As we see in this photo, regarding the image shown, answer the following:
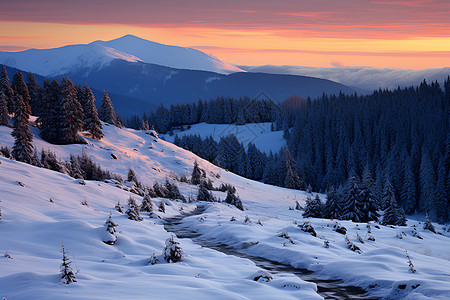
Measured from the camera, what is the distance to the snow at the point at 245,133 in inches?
5186

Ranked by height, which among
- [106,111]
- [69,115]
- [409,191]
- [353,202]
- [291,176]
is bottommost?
[409,191]

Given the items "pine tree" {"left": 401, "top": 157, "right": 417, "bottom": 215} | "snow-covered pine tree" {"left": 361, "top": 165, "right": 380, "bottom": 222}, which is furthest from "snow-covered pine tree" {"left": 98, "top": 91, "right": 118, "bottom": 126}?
"pine tree" {"left": 401, "top": 157, "right": 417, "bottom": 215}

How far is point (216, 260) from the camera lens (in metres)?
10.2

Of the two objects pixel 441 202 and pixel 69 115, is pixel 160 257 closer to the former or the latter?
pixel 69 115

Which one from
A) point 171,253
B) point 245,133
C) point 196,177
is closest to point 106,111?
point 196,177

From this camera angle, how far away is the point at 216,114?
486 ft

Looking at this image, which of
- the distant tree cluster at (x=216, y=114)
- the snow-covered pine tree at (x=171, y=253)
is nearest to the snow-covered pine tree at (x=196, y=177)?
the snow-covered pine tree at (x=171, y=253)

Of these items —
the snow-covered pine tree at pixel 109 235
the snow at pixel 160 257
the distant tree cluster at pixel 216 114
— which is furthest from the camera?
the distant tree cluster at pixel 216 114

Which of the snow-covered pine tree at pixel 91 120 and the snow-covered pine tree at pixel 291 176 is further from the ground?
the snow-covered pine tree at pixel 91 120

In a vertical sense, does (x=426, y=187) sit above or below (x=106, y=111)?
below

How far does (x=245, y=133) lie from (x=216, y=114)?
1627 centimetres

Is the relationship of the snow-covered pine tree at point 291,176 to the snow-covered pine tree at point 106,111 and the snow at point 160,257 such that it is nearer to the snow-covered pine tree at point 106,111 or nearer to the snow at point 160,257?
the snow-covered pine tree at point 106,111

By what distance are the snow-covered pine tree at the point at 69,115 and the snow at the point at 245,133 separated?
89991 mm

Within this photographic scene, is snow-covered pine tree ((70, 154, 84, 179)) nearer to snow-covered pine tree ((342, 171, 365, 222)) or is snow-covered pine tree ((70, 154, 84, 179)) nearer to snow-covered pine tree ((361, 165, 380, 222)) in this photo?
snow-covered pine tree ((342, 171, 365, 222))
